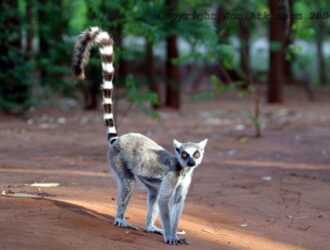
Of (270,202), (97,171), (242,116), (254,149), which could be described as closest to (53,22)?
(242,116)

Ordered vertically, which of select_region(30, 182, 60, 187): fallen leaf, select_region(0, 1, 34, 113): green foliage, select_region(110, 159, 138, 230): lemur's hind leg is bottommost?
select_region(30, 182, 60, 187): fallen leaf

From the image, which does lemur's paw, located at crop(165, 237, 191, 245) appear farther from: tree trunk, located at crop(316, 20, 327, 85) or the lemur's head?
tree trunk, located at crop(316, 20, 327, 85)

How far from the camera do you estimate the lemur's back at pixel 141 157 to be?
5.95 meters

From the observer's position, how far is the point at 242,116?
1772 centimetres

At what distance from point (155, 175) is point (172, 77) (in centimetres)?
1327

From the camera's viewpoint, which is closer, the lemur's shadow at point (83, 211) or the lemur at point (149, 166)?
the lemur at point (149, 166)

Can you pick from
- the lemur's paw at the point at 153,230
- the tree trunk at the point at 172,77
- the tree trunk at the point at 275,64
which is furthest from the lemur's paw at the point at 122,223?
the tree trunk at the point at 275,64

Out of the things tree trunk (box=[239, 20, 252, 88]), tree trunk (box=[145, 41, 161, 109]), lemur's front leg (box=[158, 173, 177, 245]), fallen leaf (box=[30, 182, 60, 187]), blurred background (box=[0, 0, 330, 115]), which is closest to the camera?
lemur's front leg (box=[158, 173, 177, 245])

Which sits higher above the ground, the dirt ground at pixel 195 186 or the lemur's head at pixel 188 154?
the lemur's head at pixel 188 154

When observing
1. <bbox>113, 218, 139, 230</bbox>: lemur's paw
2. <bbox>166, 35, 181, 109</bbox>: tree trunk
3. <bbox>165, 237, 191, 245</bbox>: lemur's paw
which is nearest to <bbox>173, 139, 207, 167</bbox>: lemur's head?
<bbox>165, 237, 191, 245</bbox>: lemur's paw

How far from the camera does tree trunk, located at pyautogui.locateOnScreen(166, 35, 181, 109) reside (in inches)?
739

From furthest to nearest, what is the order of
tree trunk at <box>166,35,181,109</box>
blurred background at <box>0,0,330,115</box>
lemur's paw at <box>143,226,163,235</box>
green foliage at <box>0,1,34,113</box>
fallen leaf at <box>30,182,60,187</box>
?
tree trunk at <box>166,35,181,109</box> < green foliage at <box>0,1,34,113</box> < blurred background at <box>0,0,330,115</box> < fallen leaf at <box>30,182,60,187</box> < lemur's paw at <box>143,226,163,235</box>

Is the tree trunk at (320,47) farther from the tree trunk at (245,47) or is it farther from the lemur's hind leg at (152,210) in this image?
the lemur's hind leg at (152,210)

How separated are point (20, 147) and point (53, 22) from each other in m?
7.80
